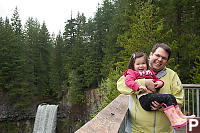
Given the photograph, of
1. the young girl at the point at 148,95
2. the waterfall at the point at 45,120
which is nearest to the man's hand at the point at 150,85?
the young girl at the point at 148,95

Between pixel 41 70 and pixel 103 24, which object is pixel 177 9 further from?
pixel 41 70

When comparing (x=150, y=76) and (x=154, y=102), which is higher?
(x=150, y=76)

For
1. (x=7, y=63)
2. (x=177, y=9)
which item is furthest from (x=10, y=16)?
(x=177, y=9)

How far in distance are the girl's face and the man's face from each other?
0.07 m

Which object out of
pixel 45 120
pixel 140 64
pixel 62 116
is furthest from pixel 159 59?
pixel 62 116

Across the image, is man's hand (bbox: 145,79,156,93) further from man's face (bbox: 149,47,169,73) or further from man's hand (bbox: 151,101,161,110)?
man's face (bbox: 149,47,169,73)

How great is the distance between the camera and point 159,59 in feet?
5.16

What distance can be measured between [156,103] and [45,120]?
63.5 feet

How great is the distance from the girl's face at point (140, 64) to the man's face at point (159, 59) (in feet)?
0.23

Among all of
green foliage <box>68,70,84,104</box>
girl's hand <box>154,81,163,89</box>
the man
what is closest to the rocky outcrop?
green foliage <box>68,70,84,104</box>

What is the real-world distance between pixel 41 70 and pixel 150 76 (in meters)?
24.3

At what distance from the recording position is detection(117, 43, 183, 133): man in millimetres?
1452

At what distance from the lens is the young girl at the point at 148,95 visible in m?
1.29

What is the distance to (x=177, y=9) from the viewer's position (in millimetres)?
8914
